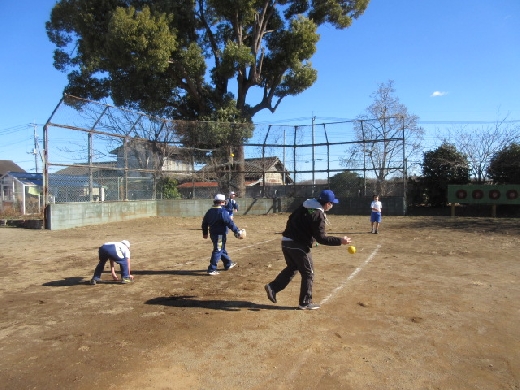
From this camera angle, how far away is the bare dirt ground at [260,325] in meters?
3.66

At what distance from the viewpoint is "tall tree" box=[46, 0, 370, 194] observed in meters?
21.0

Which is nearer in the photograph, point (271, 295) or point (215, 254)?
point (271, 295)

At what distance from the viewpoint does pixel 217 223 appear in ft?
26.0

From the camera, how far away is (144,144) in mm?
20859

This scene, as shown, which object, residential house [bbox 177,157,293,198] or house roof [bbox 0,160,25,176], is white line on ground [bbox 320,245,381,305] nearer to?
residential house [bbox 177,157,293,198]

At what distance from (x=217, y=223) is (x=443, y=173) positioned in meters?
19.5

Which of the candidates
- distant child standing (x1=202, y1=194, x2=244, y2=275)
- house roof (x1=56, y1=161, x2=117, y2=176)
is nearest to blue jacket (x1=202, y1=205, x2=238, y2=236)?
distant child standing (x1=202, y1=194, x2=244, y2=275)

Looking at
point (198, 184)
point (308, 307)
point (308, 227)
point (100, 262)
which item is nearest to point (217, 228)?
Answer: point (100, 262)

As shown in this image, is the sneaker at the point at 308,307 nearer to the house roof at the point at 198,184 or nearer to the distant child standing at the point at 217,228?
the distant child standing at the point at 217,228

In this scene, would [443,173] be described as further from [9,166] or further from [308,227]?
[9,166]

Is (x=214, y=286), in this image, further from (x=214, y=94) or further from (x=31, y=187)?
(x=31, y=187)

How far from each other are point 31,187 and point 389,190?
24.2 m

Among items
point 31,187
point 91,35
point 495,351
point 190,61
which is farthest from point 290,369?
point 31,187

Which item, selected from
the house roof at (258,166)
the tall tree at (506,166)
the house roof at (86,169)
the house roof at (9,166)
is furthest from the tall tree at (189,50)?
the house roof at (9,166)
